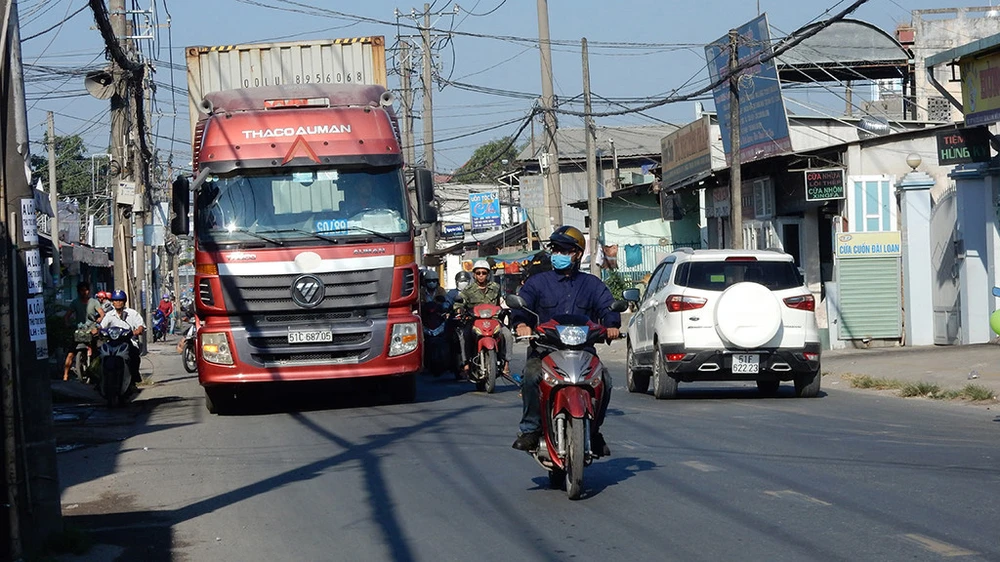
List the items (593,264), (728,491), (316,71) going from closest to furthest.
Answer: (728,491)
(316,71)
(593,264)

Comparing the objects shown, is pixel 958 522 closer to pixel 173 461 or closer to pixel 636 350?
pixel 173 461

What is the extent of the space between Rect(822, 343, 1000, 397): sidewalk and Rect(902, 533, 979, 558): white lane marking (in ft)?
29.4

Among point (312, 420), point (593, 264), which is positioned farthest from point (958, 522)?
point (593, 264)

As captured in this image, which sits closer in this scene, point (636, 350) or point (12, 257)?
point (12, 257)

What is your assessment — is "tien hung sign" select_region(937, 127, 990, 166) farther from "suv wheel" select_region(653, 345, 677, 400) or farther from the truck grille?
the truck grille

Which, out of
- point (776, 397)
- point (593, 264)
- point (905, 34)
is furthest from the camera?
point (905, 34)

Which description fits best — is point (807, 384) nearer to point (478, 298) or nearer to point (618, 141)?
point (478, 298)

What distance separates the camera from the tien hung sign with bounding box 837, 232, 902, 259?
2427 centimetres

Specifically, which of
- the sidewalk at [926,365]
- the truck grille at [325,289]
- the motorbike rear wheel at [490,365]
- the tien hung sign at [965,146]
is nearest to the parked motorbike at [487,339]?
the motorbike rear wheel at [490,365]

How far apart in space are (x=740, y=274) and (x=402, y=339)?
13.6 ft

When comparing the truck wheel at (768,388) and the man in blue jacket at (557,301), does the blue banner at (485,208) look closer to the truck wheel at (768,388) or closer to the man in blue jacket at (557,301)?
the truck wheel at (768,388)

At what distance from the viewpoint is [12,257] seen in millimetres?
6746

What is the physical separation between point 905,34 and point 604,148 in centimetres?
2120

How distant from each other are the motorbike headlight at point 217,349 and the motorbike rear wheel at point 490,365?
3947mm
